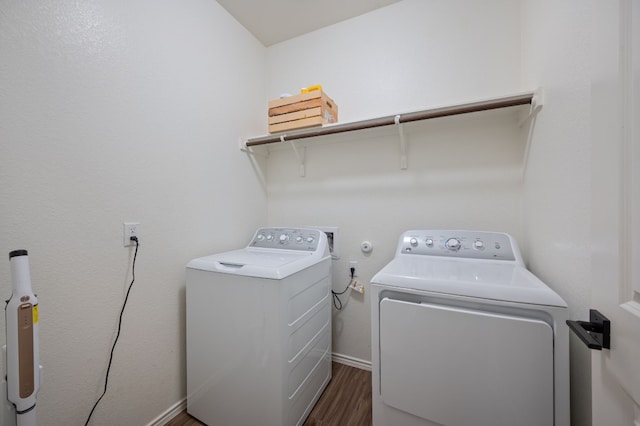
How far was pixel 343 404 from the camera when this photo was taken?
1.51 metres

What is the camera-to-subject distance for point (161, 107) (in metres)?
1.37

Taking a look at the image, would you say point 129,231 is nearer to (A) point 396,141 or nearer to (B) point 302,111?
(B) point 302,111

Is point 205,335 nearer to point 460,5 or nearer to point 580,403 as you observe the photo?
point 580,403

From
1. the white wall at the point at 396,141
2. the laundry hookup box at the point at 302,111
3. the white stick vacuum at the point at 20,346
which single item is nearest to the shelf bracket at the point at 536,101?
the white wall at the point at 396,141

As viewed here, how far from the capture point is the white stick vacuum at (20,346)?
66 centimetres

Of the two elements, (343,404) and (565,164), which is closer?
(565,164)

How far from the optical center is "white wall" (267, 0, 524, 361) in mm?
1520

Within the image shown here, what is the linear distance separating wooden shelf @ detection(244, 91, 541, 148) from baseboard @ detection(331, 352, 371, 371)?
1649mm

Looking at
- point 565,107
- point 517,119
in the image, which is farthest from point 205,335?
point 517,119

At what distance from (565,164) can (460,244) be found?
57 cm

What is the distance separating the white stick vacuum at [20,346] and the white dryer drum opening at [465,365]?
1094mm

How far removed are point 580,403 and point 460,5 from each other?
2.13m

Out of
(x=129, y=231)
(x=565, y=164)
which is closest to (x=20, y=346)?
(x=129, y=231)

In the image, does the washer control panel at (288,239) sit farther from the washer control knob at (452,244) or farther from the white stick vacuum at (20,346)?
the white stick vacuum at (20,346)
